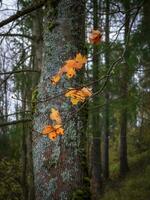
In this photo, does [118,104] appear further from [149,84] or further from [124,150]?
[124,150]

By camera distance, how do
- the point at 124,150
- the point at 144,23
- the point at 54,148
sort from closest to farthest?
the point at 54,148, the point at 144,23, the point at 124,150

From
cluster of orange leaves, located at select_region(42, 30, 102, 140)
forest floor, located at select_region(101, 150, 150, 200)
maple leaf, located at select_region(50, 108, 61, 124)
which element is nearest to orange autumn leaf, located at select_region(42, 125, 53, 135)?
cluster of orange leaves, located at select_region(42, 30, 102, 140)

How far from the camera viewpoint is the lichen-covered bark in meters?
3.17

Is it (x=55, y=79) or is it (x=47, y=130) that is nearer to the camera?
(x=47, y=130)

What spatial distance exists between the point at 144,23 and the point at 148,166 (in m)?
6.02

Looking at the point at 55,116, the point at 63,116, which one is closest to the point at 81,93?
the point at 55,116

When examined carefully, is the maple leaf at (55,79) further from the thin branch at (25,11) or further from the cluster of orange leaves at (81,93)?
the thin branch at (25,11)

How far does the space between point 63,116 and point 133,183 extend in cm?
1221

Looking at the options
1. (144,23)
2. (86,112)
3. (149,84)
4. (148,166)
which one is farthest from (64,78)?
(148,166)

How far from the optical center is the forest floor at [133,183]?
45.0 feet

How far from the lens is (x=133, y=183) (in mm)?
14883

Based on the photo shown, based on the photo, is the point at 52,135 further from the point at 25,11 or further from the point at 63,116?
the point at 25,11

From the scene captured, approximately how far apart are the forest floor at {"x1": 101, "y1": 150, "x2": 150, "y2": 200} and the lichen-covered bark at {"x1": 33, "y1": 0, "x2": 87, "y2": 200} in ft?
34.5

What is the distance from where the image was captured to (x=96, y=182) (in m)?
15.9
